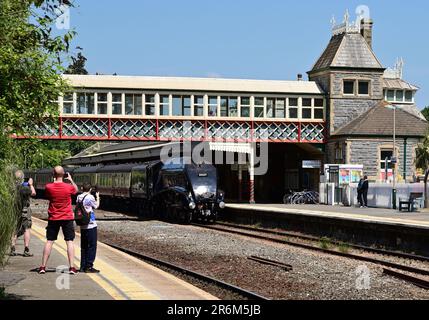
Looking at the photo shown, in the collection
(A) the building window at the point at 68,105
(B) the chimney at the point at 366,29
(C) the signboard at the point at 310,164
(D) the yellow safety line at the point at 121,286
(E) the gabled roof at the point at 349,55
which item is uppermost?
(B) the chimney at the point at 366,29

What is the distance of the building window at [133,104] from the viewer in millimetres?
50562

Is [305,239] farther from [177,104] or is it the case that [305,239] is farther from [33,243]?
[177,104]

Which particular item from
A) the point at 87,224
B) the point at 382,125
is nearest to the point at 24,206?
the point at 87,224

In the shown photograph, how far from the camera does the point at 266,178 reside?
58094 millimetres

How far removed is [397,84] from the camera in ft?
293

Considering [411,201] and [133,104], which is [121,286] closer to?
[411,201]

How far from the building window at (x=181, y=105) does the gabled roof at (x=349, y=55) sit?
9.63 m

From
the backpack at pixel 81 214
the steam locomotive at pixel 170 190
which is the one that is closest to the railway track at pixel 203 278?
the backpack at pixel 81 214

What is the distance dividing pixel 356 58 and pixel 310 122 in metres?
5.55

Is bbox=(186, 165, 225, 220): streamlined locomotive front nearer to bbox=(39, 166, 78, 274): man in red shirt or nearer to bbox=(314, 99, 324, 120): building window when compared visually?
bbox=(39, 166, 78, 274): man in red shirt

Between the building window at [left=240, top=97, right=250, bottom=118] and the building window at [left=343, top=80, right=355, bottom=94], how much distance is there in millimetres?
6533

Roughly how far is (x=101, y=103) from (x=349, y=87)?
53.0ft

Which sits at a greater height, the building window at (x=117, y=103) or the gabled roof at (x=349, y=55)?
the gabled roof at (x=349, y=55)

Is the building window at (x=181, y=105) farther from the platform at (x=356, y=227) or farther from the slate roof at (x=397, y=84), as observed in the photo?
the slate roof at (x=397, y=84)
